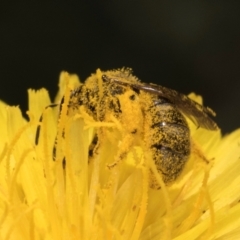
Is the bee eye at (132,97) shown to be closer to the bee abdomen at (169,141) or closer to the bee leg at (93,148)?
the bee abdomen at (169,141)

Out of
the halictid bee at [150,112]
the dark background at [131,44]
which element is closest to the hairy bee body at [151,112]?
the halictid bee at [150,112]

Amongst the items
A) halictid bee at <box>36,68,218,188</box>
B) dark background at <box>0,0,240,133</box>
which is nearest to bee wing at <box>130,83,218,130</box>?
halictid bee at <box>36,68,218,188</box>

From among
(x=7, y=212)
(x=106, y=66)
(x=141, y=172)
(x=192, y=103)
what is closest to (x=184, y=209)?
(x=141, y=172)

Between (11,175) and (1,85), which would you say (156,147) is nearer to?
(11,175)

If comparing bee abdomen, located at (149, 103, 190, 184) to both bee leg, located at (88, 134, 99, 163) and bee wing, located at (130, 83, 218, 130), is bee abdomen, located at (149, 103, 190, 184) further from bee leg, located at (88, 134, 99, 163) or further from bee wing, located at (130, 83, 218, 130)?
bee leg, located at (88, 134, 99, 163)

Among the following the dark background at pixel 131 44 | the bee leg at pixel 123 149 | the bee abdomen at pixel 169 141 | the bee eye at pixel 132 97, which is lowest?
the bee abdomen at pixel 169 141

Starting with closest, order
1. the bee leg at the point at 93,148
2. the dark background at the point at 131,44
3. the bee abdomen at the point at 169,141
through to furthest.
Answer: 1. the bee abdomen at the point at 169,141
2. the bee leg at the point at 93,148
3. the dark background at the point at 131,44

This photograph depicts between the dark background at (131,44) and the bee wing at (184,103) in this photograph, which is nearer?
the bee wing at (184,103)
